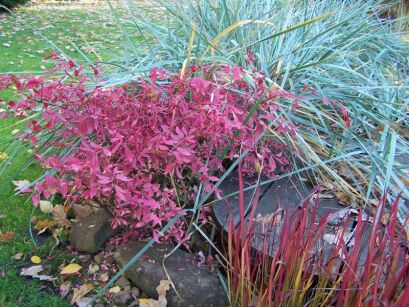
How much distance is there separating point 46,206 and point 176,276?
0.98m

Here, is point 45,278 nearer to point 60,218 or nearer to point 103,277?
point 103,277

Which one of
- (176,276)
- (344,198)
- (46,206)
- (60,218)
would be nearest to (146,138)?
(176,276)

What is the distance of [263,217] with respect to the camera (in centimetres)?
216

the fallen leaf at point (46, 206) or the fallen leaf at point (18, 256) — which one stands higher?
the fallen leaf at point (46, 206)

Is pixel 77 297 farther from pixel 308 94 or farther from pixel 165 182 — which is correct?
pixel 308 94

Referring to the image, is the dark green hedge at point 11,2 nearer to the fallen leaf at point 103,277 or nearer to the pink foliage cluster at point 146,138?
the pink foliage cluster at point 146,138

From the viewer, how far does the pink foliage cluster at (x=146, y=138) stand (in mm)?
1981

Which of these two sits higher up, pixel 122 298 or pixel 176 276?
pixel 176 276

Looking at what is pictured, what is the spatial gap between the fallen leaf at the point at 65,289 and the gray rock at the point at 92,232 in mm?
224

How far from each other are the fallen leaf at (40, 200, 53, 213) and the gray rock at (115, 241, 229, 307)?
61 centimetres

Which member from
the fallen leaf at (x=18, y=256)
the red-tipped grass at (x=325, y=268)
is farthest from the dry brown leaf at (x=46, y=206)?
the red-tipped grass at (x=325, y=268)

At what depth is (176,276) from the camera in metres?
2.07

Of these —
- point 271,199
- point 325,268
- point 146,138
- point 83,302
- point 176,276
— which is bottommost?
point 83,302

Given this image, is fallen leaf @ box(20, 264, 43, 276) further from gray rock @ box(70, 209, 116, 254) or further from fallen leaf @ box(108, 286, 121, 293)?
fallen leaf @ box(108, 286, 121, 293)
